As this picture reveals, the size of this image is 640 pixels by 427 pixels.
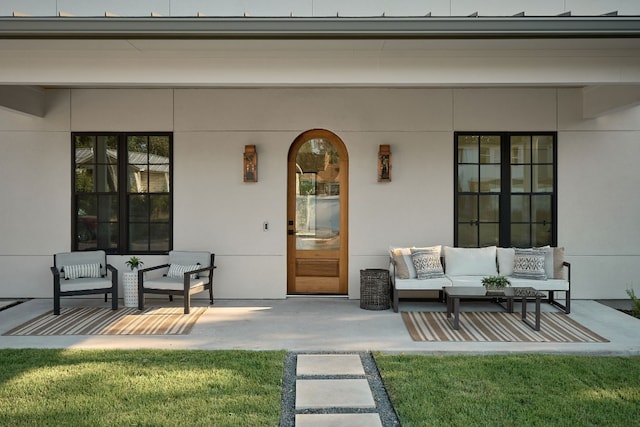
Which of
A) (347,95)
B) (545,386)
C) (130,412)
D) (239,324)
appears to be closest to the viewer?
(130,412)

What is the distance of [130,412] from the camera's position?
3881 millimetres

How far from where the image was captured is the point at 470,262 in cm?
765

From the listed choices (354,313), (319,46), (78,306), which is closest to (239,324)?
(354,313)

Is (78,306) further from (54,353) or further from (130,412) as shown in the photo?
(130,412)

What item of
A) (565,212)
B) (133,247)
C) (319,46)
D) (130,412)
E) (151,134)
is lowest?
(130,412)

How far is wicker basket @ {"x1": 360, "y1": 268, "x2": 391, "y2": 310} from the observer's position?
747 cm

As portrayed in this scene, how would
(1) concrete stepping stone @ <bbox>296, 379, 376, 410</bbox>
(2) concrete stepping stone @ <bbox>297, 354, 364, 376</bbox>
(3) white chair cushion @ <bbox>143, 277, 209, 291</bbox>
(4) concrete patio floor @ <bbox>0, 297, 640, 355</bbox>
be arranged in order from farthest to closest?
(3) white chair cushion @ <bbox>143, 277, 209, 291</bbox>, (4) concrete patio floor @ <bbox>0, 297, 640, 355</bbox>, (2) concrete stepping stone @ <bbox>297, 354, 364, 376</bbox>, (1) concrete stepping stone @ <bbox>296, 379, 376, 410</bbox>

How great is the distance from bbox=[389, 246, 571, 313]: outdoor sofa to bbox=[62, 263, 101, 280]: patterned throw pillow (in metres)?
4.32

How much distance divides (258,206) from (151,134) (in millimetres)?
2047

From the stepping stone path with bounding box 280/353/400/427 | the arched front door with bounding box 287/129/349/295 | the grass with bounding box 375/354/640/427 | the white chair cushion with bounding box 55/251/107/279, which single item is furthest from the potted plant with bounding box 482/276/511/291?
the white chair cushion with bounding box 55/251/107/279

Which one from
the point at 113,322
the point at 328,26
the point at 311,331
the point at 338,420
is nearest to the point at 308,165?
the point at 311,331

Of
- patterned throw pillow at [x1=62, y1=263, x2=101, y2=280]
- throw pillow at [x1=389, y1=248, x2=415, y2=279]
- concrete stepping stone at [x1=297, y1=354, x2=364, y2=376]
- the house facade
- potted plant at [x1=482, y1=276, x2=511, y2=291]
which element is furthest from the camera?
the house facade

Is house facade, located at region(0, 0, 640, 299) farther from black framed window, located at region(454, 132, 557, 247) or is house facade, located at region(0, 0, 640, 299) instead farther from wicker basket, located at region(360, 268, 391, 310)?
wicker basket, located at region(360, 268, 391, 310)

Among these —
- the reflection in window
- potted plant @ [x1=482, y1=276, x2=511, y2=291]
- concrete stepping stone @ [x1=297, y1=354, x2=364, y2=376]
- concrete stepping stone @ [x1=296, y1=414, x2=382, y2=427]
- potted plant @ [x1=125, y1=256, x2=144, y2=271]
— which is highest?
the reflection in window
